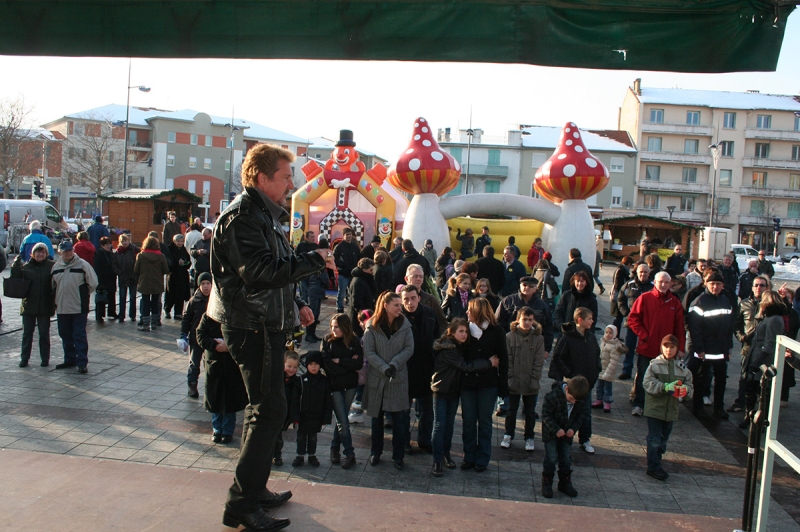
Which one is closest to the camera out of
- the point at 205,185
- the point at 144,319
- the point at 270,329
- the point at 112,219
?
the point at 270,329

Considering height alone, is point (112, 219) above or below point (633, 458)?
above

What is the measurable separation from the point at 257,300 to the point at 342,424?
303cm

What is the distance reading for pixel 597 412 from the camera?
800 cm

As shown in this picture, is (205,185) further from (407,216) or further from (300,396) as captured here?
(300,396)

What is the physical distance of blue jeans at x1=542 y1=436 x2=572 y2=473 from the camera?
548cm

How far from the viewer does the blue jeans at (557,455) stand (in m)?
5.48

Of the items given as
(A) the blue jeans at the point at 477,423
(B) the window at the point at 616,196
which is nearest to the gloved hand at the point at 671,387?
(A) the blue jeans at the point at 477,423

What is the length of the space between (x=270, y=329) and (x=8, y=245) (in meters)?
26.8

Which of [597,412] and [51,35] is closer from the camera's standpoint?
A: [51,35]

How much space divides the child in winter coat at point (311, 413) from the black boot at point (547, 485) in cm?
183

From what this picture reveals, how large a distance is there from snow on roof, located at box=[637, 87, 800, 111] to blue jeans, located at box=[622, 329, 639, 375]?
53.4 metres

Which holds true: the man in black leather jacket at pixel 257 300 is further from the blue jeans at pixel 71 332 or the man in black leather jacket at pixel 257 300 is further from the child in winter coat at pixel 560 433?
the blue jeans at pixel 71 332

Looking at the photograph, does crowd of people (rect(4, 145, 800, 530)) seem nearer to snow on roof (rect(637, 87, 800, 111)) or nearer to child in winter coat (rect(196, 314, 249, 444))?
child in winter coat (rect(196, 314, 249, 444))

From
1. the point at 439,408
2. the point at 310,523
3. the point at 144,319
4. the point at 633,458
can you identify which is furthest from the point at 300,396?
the point at 144,319
